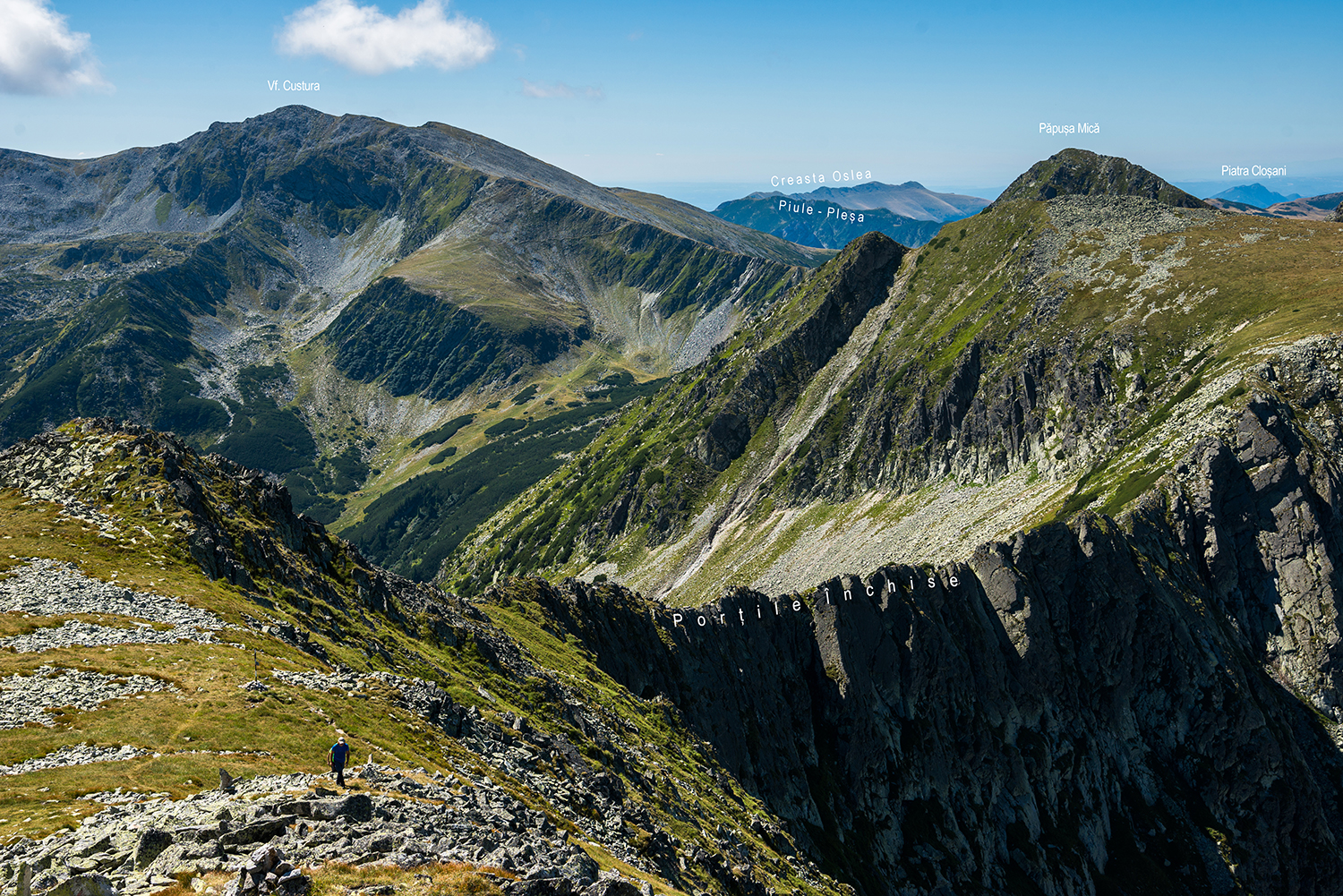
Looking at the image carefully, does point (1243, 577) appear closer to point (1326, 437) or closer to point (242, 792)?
point (1326, 437)

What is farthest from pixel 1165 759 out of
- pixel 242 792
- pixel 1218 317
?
pixel 242 792

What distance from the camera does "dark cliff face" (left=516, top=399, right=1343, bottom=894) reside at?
9294 cm

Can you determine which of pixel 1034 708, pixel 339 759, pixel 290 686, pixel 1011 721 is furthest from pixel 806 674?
pixel 339 759

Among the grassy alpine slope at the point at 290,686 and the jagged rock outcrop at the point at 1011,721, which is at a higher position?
the grassy alpine slope at the point at 290,686

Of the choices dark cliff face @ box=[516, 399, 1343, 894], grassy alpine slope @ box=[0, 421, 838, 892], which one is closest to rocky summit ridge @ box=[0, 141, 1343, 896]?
grassy alpine slope @ box=[0, 421, 838, 892]

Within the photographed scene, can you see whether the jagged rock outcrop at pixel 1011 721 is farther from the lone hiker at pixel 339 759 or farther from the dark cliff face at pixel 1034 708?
the lone hiker at pixel 339 759

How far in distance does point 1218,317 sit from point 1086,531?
81170 mm

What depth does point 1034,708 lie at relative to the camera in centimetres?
10594

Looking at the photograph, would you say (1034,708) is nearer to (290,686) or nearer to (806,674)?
(806,674)

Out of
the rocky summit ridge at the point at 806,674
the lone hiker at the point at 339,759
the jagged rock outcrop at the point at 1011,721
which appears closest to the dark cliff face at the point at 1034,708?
the jagged rock outcrop at the point at 1011,721

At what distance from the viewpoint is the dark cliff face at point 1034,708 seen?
92938 millimetres

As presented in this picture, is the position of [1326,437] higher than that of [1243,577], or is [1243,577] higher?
[1326,437]

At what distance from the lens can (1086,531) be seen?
115 meters

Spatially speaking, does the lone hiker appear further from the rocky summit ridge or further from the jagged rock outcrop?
the jagged rock outcrop
